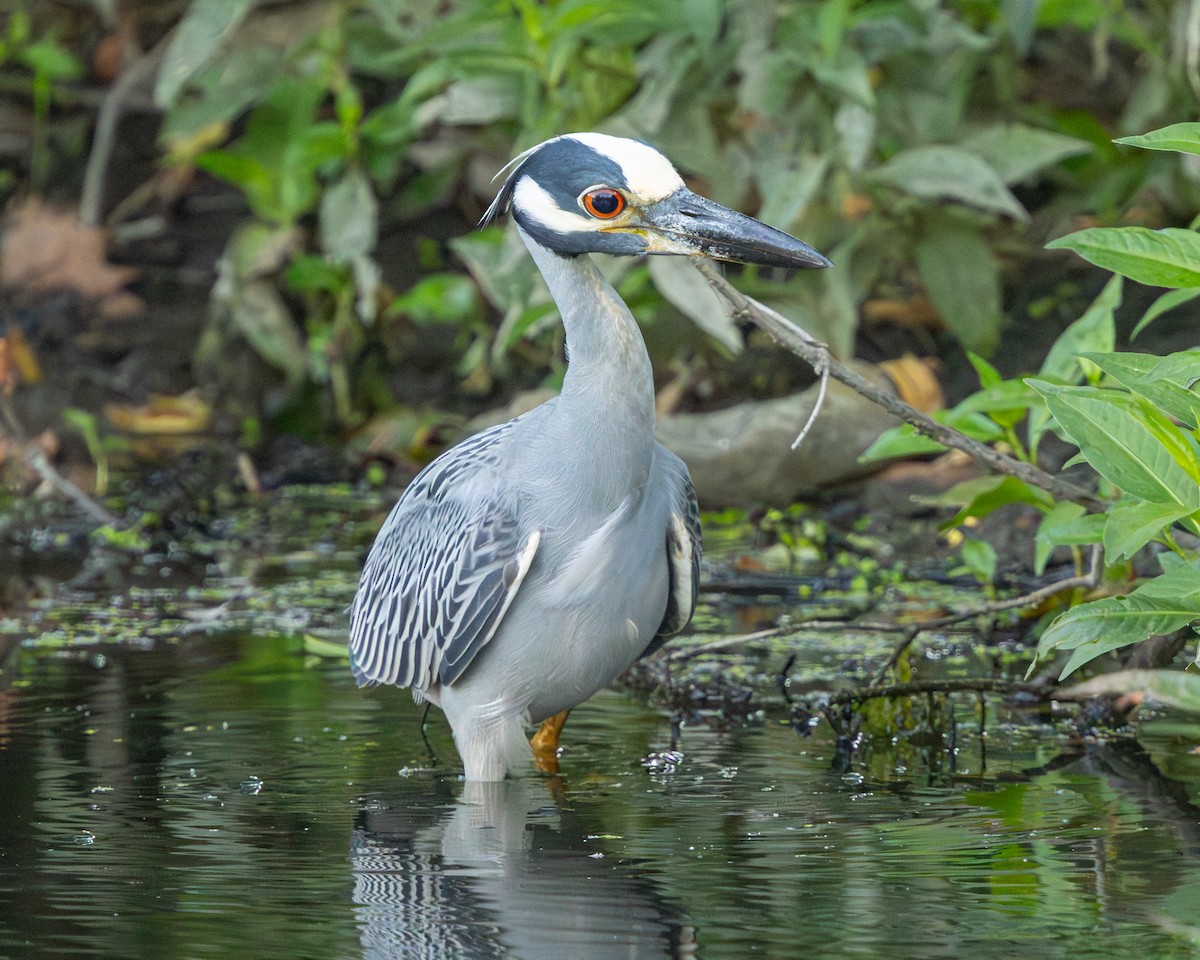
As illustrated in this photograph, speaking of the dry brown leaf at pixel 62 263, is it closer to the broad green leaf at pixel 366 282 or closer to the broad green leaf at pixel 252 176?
the broad green leaf at pixel 252 176

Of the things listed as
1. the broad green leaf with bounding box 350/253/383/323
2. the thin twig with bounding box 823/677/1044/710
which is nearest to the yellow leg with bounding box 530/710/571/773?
the thin twig with bounding box 823/677/1044/710

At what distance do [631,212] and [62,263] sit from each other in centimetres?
562

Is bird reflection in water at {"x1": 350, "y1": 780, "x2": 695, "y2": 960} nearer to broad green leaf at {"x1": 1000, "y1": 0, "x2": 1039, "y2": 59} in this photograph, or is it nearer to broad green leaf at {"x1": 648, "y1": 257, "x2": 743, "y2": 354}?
broad green leaf at {"x1": 648, "y1": 257, "x2": 743, "y2": 354}

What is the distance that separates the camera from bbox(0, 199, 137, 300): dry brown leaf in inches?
333

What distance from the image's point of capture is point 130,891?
2.99 meters

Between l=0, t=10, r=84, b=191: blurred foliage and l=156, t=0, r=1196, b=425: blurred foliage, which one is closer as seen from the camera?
l=156, t=0, r=1196, b=425: blurred foliage

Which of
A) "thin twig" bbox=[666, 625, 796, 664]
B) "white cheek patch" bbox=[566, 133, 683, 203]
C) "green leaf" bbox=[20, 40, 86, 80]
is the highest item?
"green leaf" bbox=[20, 40, 86, 80]

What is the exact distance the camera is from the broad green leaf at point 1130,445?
3102mm

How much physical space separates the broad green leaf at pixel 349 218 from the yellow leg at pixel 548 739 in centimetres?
336

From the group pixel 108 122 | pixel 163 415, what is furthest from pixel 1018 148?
pixel 108 122

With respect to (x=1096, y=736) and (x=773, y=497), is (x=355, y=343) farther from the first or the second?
(x=1096, y=736)

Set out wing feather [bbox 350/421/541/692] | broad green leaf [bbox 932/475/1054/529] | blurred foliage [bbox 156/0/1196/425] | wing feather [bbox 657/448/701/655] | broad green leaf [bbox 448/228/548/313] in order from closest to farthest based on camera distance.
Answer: wing feather [bbox 350/421/541/692] < wing feather [bbox 657/448/701/655] < broad green leaf [bbox 932/475/1054/529] < blurred foliage [bbox 156/0/1196/425] < broad green leaf [bbox 448/228/548/313]

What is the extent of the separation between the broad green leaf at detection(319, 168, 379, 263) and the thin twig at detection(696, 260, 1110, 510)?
3.42 m

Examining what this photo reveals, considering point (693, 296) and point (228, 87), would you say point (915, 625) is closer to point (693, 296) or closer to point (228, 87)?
point (693, 296)
